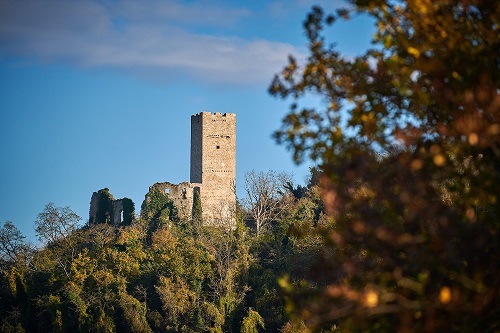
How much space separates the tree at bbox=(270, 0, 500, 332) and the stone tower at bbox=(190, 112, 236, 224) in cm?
4109

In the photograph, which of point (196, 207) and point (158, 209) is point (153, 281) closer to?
point (158, 209)

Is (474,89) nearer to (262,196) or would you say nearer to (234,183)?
(262,196)

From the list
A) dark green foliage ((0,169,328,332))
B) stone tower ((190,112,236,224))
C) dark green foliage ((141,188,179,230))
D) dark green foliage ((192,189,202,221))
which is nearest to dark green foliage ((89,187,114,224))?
dark green foliage ((141,188,179,230))

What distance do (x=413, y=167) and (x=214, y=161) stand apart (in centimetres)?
4551

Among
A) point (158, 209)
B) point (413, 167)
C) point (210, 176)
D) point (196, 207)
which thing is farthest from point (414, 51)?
point (210, 176)

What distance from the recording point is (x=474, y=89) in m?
6.74

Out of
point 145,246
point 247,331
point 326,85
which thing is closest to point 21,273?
point 145,246

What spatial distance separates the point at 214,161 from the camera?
5194 cm

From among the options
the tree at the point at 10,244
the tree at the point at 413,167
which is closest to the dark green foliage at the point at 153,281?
the tree at the point at 10,244

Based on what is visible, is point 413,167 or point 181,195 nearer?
point 413,167

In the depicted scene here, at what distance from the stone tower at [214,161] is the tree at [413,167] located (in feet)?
135

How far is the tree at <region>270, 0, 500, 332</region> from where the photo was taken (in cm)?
627

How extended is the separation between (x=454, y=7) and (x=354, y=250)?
6.53 ft

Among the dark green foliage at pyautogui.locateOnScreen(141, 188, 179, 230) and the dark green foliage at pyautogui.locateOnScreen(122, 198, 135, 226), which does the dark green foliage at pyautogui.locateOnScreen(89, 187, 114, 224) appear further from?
the dark green foliage at pyautogui.locateOnScreen(141, 188, 179, 230)
